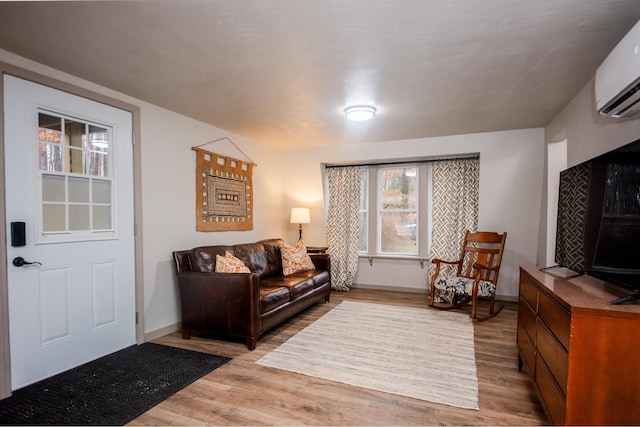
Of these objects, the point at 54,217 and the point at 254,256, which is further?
the point at 254,256

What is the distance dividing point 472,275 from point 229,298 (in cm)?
319

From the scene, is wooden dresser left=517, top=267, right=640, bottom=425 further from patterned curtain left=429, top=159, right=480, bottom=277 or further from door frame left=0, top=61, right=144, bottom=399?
door frame left=0, top=61, right=144, bottom=399

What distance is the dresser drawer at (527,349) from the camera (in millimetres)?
2068

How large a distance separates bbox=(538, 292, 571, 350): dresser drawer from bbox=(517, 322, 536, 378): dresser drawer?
32 centimetres

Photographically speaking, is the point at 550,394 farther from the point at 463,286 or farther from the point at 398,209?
the point at 398,209

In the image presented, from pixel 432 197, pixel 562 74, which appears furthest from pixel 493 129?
pixel 562 74

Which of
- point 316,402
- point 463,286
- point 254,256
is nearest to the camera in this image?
point 316,402

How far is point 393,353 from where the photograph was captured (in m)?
2.83

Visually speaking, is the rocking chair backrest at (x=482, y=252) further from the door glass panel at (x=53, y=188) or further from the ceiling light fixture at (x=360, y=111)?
the door glass panel at (x=53, y=188)

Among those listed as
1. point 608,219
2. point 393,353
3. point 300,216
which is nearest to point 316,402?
point 393,353

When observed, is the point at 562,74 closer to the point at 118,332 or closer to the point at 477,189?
the point at 477,189

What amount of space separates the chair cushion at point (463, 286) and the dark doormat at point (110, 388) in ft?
8.79

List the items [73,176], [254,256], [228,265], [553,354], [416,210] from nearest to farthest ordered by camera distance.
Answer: [553,354] < [73,176] < [228,265] < [254,256] < [416,210]

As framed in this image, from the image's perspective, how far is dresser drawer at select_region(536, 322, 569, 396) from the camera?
148cm
